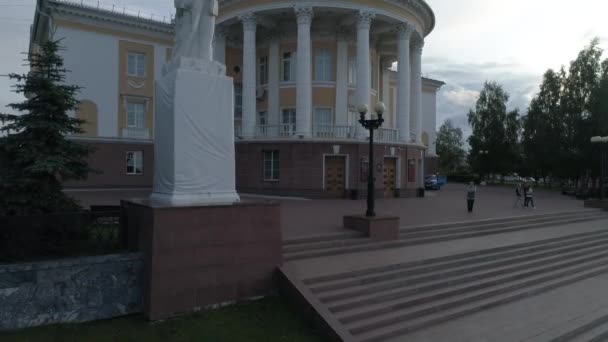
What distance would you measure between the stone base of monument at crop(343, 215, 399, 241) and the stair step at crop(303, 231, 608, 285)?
177 cm

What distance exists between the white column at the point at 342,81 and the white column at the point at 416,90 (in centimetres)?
518

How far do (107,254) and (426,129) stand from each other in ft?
138

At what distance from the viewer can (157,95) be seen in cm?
797

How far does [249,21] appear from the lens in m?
24.2

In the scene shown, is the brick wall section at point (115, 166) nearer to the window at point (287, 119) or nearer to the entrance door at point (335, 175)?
the window at point (287, 119)

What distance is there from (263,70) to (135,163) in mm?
10661

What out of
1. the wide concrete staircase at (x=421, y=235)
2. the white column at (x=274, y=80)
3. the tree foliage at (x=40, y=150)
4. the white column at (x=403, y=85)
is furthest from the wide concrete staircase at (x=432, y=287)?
the white column at (x=274, y=80)

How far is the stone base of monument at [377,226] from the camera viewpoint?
416 inches

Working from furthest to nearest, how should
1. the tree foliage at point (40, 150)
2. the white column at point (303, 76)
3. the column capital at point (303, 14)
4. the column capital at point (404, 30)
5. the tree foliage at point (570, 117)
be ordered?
the tree foliage at point (570, 117), the column capital at point (404, 30), the white column at point (303, 76), the column capital at point (303, 14), the tree foliage at point (40, 150)

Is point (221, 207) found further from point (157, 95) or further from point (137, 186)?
point (137, 186)

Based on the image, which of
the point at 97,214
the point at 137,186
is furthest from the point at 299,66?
the point at 97,214

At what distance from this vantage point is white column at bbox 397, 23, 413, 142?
25500 millimetres

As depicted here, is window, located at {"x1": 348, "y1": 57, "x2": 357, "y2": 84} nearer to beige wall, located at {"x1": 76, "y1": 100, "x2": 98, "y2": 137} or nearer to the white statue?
beige wall, located at {"x1": 76, "y1": 100, "x2": 98, "y2": 137}

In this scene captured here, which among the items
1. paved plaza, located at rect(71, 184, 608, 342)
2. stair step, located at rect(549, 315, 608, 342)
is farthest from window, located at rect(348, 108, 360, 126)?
stair step, located at rect(549, 315, 608, 342)
